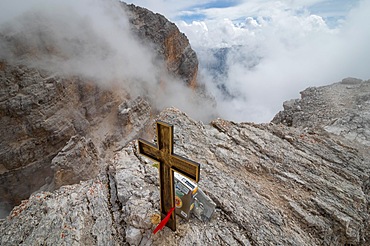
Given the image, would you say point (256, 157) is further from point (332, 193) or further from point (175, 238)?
point (175, 238)

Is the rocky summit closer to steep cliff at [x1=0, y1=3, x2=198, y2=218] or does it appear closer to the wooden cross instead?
the wooden cross

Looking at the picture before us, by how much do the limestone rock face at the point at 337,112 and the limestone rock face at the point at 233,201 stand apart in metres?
2.04

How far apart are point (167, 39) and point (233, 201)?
45.0 meters

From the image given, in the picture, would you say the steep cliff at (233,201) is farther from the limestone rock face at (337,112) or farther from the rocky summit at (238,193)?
the limestone rock face at (337,112)

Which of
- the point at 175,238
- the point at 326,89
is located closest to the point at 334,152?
the point at 175,238

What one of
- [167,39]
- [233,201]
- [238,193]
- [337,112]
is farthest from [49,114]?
[337,112]

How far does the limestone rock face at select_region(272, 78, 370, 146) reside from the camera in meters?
10.2

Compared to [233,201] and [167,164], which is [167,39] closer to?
[233,201]

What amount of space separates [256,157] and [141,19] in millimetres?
44192

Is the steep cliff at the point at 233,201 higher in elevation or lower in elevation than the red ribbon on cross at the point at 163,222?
lower

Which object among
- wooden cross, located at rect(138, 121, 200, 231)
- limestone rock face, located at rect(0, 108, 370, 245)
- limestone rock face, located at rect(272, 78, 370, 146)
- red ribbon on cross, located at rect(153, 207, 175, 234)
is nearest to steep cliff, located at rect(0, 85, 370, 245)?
limestone rock face, located at rect(0, 108, 370, 245)

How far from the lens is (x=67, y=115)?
1168 inches

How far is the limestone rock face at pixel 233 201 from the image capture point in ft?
16.7

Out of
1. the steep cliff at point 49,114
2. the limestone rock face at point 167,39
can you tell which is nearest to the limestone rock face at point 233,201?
the steep cliff at point 49,114
